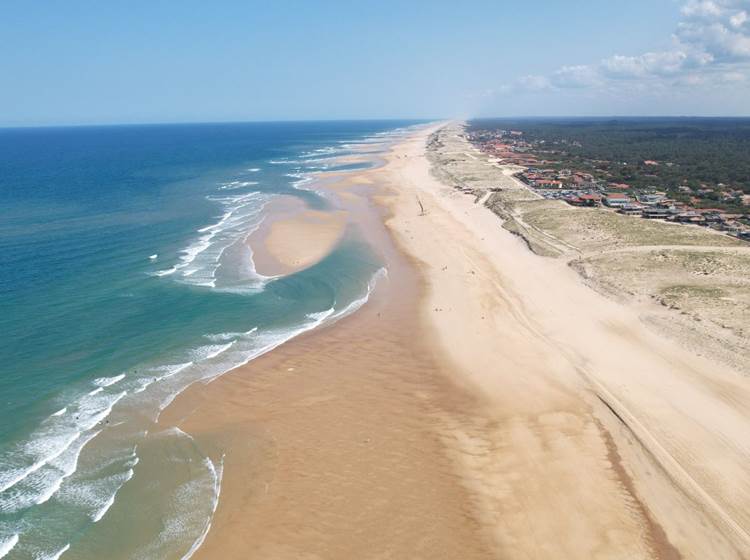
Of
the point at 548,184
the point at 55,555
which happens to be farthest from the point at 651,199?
the point at 55,555

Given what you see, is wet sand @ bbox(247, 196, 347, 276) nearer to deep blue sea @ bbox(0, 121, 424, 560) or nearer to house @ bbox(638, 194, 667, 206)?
deep blue sea @ bbox(0, 121, 424, 560)

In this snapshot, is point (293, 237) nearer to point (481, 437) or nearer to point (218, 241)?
point (218, 241)

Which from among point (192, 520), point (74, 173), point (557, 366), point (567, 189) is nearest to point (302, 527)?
point (192, 520)

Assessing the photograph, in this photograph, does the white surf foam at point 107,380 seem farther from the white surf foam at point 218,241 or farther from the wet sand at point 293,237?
the wet sand at point 293,237

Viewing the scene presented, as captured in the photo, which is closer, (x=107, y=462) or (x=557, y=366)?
(x=107, y=462)

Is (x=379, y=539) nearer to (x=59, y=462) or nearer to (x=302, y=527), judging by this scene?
(x=302, y=527)

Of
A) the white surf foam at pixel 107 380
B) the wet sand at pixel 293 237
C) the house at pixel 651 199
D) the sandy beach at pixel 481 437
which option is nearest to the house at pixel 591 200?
the house at pixel 651 199
